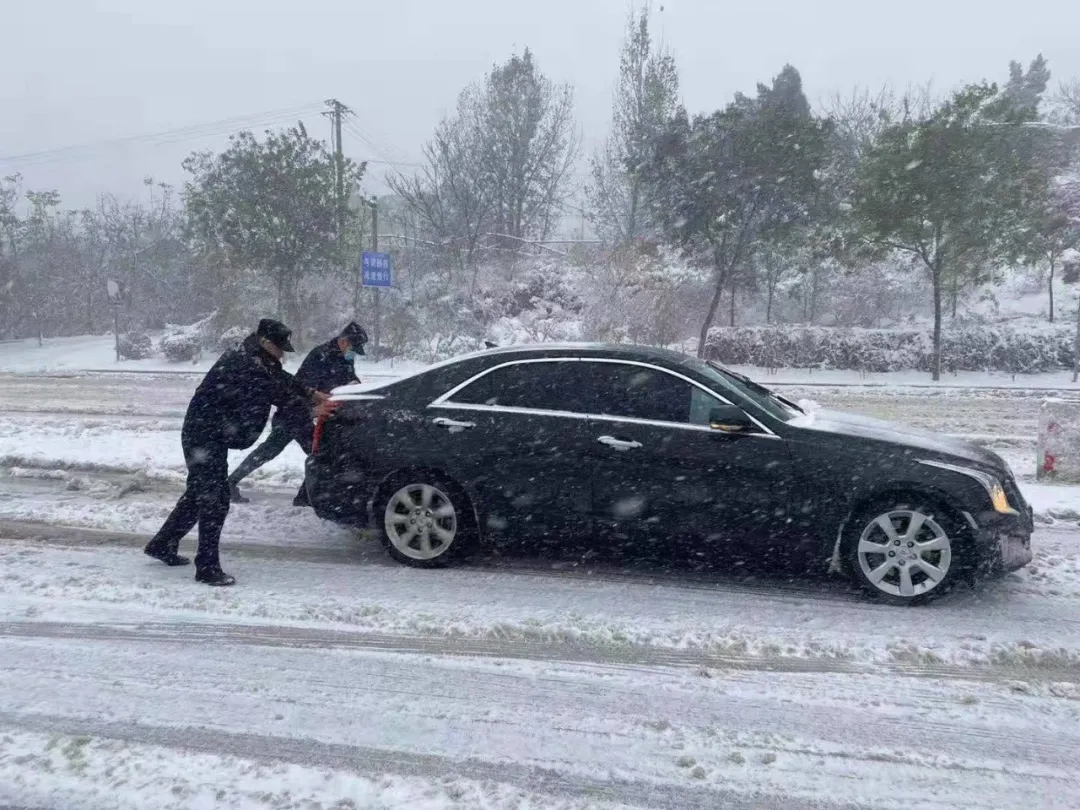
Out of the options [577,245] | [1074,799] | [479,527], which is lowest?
[1074,799]

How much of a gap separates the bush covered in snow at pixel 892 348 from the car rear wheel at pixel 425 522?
2074 cm

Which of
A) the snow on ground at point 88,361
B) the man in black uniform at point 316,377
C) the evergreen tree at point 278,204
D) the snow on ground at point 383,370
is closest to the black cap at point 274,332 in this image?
the man in black uniform at point 316,377

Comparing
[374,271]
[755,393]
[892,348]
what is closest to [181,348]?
[374,271]

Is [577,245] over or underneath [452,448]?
over

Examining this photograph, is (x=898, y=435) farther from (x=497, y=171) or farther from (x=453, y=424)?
(x=497, y=171)

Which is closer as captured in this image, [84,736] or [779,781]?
[779,781]

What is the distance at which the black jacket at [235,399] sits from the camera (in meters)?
5.02

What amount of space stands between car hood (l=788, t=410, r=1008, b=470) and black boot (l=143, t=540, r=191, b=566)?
407cm

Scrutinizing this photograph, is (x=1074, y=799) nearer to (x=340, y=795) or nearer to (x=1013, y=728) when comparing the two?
(x=1013, y=728)

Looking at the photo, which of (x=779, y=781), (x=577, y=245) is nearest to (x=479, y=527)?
(x=779, y=781)

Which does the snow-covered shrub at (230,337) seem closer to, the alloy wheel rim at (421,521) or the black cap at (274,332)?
the black cap at (274,332)

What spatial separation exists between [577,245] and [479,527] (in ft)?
102

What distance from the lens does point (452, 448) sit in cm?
526

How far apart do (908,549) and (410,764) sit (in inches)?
122
